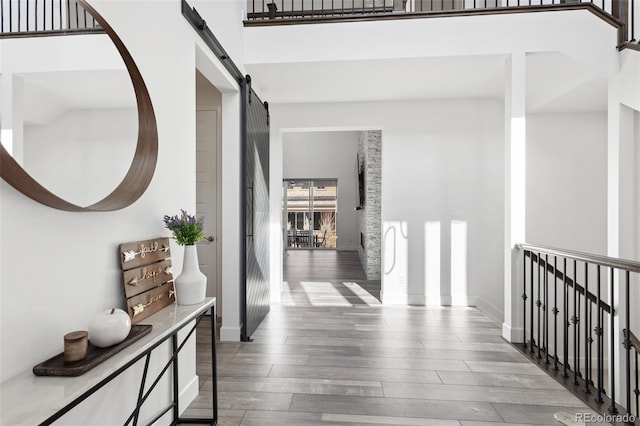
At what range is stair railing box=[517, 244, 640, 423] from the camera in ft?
6.41

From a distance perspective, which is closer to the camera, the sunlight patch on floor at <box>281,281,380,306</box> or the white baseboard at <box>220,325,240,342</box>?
the white baseboard at <box>220,325,240,342</box>

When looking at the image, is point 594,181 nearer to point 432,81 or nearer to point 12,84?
point 432,81

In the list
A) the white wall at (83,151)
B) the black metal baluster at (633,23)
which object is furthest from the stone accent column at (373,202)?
the white wall at (83,151)

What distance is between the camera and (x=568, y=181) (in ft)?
13.8

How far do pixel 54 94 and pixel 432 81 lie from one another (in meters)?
3.51

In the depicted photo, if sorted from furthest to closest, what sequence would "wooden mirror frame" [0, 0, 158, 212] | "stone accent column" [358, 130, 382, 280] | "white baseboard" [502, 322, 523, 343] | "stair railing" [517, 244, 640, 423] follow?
"stone accent column" [358, 130, 382, 280]
"white baseboard" [502, 322, 523, 343]
"stair railing" [517, 244, 640, 423]
"wooden mirror frame" [0, 0, 158, 212]

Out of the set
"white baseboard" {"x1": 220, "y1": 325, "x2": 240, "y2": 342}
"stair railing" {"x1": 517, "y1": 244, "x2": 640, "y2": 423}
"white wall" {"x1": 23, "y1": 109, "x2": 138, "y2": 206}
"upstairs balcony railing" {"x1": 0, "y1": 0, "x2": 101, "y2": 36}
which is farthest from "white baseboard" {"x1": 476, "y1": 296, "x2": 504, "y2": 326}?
"upstairs balcony railing" {"x1": 0, "y1": 0, "x2": 101, "y2": 36}

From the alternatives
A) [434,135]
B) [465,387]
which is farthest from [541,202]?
[465,387]

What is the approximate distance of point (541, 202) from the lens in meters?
4.23

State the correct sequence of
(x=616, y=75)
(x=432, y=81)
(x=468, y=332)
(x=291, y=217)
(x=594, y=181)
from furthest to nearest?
(x=291, y=217), (x=594, y=181), (x=432, y=81), (x=468, y=332), (x=616, y=75)

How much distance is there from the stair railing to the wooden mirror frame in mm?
2495

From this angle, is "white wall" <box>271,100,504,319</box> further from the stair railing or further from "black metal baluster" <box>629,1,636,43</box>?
"black metal baluster" <box>629,1,636,43</box>

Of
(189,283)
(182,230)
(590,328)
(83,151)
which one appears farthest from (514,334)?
(83,151)

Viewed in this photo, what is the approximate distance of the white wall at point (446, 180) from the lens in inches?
167
